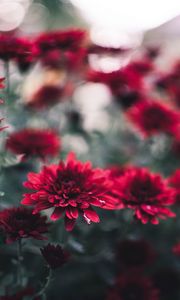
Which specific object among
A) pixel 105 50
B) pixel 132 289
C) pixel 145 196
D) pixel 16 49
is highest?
pixel 16 49

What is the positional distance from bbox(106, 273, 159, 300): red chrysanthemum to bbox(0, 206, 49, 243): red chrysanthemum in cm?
34

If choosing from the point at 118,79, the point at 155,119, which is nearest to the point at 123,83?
the point at 118,79

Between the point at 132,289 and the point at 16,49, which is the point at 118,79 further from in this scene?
the point at 132,289

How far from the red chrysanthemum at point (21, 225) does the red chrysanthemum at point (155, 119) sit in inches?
22.9

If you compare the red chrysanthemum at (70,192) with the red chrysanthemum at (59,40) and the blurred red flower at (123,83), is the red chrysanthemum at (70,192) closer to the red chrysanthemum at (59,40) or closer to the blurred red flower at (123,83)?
the red chrysanthemum at (59,40)

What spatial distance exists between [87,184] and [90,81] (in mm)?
644

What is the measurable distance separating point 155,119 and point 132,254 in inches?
16.5

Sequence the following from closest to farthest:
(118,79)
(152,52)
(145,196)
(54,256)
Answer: (54,256)
(145,196)
(118,79)
(152,52)

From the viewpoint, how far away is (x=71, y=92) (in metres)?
1.46

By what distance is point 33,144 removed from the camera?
107cm

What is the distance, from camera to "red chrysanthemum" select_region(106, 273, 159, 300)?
3.45 ft

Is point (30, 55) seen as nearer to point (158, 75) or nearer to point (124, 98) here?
point (124, 98)

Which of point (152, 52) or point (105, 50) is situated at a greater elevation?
point (105, 50)

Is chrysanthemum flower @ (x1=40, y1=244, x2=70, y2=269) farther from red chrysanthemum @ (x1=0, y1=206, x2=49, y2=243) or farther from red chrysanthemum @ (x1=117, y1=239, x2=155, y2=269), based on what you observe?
red chrysanthemum @ (x1=117, y1=239, x2=155, y2=269)
